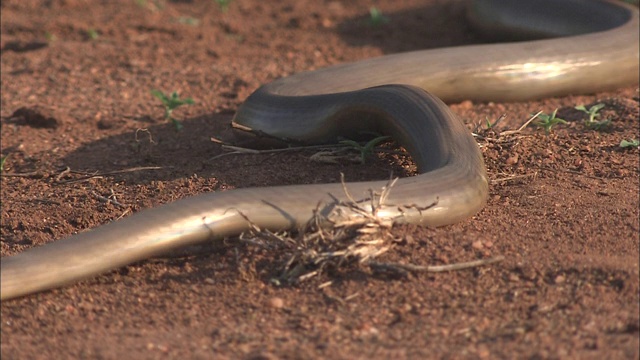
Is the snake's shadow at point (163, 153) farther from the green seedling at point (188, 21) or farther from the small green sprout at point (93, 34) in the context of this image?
the green seedling at point (188, 21)

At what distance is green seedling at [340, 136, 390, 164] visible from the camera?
4.98 meters

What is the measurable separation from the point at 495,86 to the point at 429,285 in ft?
8.56

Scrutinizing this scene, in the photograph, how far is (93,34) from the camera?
750 cm

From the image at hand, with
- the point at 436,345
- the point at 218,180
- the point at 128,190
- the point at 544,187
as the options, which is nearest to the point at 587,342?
the point at 436,345

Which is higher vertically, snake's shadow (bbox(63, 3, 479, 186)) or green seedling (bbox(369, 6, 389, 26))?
green seedling (bbox(369, 6, 389, 26))

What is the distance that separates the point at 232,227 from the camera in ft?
13.4

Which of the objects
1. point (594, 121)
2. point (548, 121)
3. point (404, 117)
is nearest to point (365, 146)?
point (404, 117)

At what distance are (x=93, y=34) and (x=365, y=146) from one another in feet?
10.7

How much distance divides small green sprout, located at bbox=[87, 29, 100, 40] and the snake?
2320 millimetres

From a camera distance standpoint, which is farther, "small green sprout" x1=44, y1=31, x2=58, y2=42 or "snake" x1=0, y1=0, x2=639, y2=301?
"small green sprout" x1=44, y1=31, x2=58, y2=42

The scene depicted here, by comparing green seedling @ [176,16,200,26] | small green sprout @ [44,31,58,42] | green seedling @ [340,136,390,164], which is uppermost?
green seedling @ [340,136,390,164]

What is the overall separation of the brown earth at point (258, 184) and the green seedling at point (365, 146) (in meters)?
0.08

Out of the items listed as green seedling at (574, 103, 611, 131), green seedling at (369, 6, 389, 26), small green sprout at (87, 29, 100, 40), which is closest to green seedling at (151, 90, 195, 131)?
small green sprout at (87, 29, 100, 40)

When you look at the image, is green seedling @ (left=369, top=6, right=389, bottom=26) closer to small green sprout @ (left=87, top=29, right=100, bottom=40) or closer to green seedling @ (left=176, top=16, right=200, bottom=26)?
green seedling @ (left=176, top=16, right=200, bottom=26)
